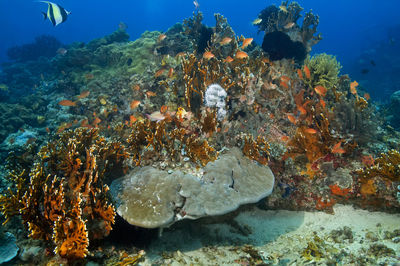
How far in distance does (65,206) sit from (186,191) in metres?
1.81

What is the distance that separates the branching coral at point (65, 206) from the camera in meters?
2.59

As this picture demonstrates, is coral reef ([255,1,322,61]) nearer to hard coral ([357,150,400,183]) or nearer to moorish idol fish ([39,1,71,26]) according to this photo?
hard coral ([357,150,400,183])

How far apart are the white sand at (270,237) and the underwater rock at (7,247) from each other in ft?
5.71

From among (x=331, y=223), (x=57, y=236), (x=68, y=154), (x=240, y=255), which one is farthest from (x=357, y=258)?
(x=68, y=154)

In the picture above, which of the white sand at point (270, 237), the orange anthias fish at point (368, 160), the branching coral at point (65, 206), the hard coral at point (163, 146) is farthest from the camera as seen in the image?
the orange anthias fish at point (368, 160)

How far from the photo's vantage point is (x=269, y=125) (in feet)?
19.1

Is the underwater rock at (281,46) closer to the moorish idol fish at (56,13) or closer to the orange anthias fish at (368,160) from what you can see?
the orange anthias fish at (368,160)

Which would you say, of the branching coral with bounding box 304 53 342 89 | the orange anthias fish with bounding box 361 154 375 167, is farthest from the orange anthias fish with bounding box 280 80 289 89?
the orange anthias fish with bounding box 361 154 375 167

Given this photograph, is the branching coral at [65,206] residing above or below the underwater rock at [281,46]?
below

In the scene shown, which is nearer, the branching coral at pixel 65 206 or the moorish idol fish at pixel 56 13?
the branching coral at pixel 65 206

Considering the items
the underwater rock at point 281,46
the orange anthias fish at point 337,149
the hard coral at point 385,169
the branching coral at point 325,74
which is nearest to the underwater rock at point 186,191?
the orange anthias fish at point 337,149

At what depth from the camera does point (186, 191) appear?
11.7 ft

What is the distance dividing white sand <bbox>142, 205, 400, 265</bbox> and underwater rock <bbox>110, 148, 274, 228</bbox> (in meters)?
0.75

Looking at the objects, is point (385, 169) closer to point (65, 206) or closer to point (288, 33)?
point (65, 206)
